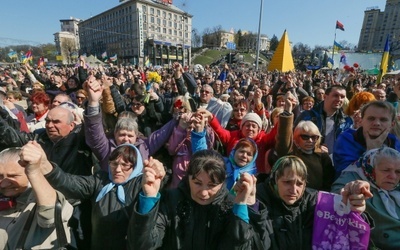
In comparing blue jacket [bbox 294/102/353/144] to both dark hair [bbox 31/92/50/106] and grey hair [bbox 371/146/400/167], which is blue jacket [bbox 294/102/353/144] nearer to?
grey hair [bbox 371/146/400/167]

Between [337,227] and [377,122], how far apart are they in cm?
125

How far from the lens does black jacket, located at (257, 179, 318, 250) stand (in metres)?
1.83

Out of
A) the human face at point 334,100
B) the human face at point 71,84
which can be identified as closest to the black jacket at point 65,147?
the human face at point 334,100

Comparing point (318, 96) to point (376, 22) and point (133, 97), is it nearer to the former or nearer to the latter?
point (133, 97)

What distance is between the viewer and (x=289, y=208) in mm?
1884

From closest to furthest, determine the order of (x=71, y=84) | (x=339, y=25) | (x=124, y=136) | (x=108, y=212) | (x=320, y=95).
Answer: (x=108, y=212) → (x=124, y=136) → (x=320, y=95) → (x=71, y=84) → (x=339, y=25)

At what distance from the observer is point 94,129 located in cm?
249

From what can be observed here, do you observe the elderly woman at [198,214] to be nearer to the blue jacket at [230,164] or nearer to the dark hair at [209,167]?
the dark hair at [209,167]

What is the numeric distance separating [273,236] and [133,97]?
136 inches

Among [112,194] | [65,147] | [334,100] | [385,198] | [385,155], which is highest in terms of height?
[334,100]

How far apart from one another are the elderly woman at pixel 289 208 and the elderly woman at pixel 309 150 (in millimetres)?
594

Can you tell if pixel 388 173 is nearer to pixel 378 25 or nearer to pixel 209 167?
pixel 209 167

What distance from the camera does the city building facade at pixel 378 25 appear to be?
306 ft

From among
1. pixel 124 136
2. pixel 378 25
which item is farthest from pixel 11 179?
pixel 378 25
